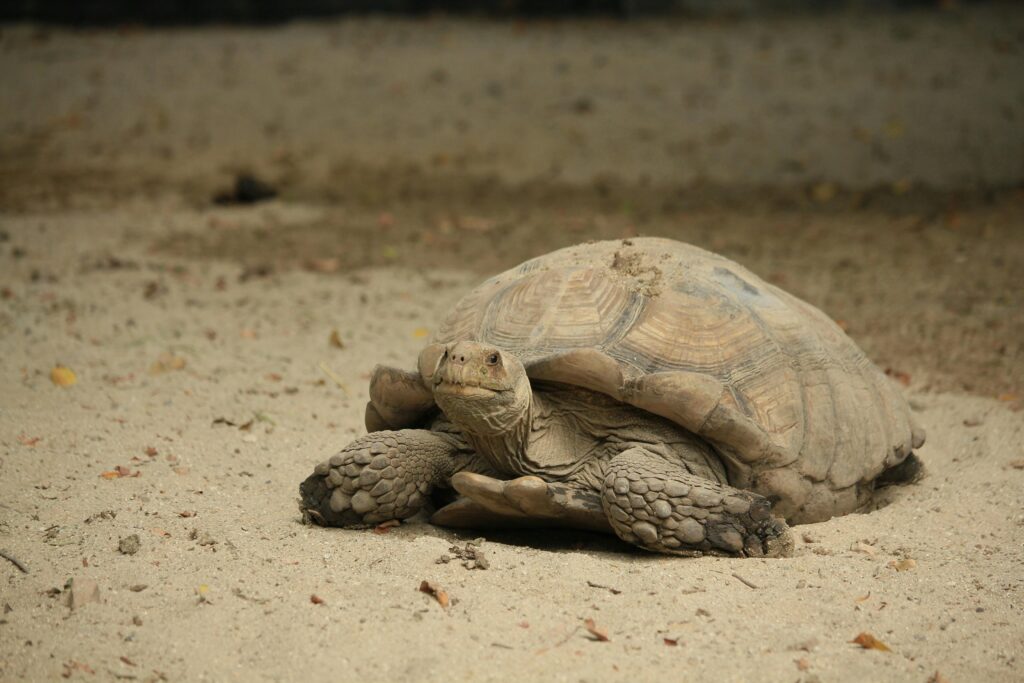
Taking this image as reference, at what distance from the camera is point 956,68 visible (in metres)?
10.5

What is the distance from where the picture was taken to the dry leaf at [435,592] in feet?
10.00

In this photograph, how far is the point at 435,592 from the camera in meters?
3.09

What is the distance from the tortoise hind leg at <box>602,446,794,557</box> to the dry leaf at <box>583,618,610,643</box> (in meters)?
0.46

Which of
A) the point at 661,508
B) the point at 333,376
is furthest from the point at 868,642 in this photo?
the point at 333,376

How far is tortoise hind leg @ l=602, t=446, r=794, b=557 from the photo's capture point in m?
3.32

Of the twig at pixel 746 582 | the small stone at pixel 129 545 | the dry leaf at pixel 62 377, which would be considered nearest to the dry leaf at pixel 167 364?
the dry leaf at pixel 62 377

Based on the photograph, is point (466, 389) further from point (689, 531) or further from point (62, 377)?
point (62, 377)

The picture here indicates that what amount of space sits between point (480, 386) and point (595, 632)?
0.81 m

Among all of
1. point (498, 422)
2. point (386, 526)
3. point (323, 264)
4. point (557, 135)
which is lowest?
point (323, 264)

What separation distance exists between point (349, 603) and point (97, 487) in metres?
1.30

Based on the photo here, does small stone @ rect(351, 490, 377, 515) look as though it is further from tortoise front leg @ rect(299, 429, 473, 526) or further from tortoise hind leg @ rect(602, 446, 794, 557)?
tortoise hind leg @ rect(602, 446, 794, 557)

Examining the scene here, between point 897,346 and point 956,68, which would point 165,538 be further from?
point 956,68

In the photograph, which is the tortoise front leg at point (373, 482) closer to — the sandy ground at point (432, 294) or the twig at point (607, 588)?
the sandy ground at point (432, 294)

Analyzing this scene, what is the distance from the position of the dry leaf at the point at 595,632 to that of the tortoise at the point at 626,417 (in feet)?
1.53
